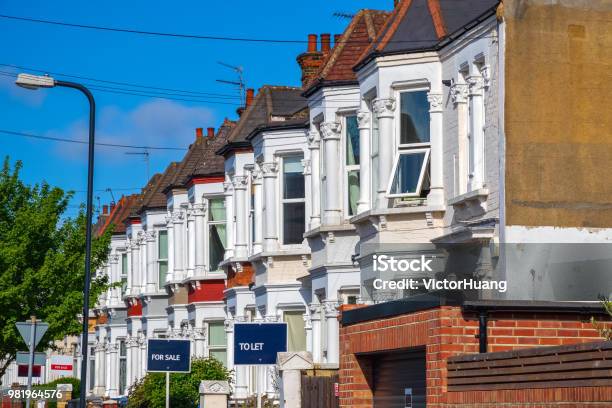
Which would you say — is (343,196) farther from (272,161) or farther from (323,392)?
(323,392)

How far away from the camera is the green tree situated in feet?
128

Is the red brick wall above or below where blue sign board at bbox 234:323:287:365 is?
below

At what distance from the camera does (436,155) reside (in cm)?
2366

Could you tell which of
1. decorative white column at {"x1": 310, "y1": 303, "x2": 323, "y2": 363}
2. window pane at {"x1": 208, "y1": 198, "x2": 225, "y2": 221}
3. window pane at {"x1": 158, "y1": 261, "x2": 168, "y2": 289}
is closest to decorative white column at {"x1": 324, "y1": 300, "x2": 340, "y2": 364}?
decorative white column at {"x1": 310, "y1": 303, "x2": 323, "y2": 363}

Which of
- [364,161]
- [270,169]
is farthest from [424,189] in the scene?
[270,169]

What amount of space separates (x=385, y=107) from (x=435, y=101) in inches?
47.5

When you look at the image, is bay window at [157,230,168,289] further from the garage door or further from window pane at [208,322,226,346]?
the garage door

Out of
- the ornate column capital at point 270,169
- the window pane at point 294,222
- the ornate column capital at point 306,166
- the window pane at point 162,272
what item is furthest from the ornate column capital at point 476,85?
the window pane at point 162,272

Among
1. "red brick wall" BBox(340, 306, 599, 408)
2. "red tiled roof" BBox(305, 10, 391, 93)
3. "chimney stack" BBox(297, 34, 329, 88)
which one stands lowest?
"red brick wall" BBox(340, 306, 599, 408)

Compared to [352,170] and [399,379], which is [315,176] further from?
[399,379]

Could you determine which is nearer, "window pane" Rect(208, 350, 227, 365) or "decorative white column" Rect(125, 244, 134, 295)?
"window pane" Rect(208, 350, 227, 365)

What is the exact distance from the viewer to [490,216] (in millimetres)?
21406

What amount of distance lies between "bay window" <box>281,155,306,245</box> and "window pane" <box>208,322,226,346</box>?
842cm

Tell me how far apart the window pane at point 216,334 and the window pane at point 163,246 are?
8.72 m
